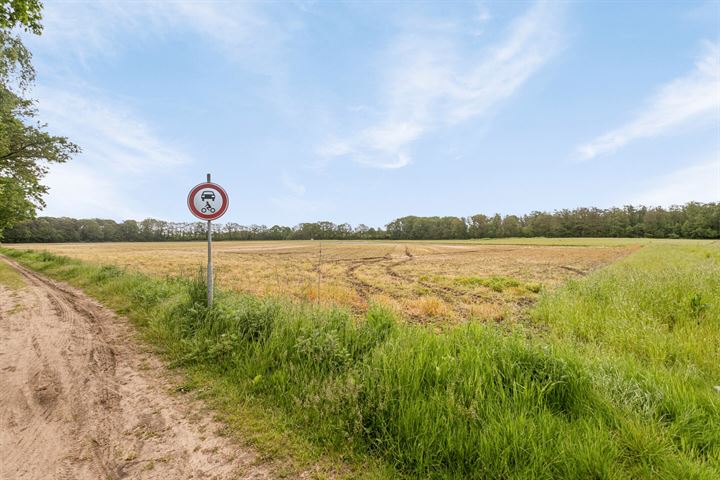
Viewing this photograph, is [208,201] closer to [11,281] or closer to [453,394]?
[453,394]

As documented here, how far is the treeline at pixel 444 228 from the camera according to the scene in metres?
97.1

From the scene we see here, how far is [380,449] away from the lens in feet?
9.59

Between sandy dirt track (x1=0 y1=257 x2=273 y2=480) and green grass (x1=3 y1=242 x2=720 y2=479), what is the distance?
372 mm

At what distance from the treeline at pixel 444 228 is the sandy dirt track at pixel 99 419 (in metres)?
86.3

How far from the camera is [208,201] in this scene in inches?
258

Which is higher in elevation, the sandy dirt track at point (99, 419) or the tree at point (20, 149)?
the tree at point (20, 149)

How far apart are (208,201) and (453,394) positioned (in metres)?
6.16

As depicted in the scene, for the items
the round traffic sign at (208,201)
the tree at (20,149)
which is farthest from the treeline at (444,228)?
the round traffic sign at (208,201)

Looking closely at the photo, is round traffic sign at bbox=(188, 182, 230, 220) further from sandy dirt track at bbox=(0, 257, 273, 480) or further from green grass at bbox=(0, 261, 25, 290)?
green grass at bbox=(0, 261, 25, 290)

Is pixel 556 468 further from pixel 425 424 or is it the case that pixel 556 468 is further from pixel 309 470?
pixel 309 470

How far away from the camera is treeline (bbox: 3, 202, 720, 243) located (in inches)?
3821

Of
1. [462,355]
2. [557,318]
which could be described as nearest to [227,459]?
[462,355]

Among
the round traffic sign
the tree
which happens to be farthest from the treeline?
the round traffic sign

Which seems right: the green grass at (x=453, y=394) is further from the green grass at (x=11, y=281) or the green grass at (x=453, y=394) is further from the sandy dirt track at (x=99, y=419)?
the green grass at (x=11, y=281)
